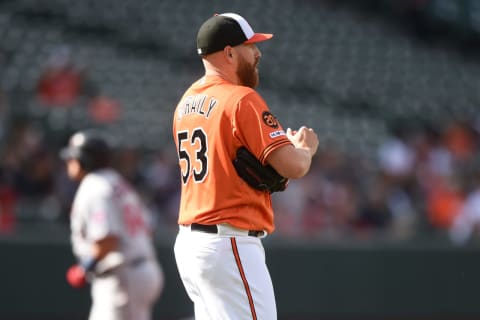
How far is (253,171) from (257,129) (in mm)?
209

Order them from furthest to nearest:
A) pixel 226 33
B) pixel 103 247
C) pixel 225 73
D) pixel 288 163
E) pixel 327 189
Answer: pixel 327 189 → pixel 103 247 → pixel 225 73 → pixel 226 33 → pixel 288 163

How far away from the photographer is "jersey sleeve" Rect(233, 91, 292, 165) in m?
4.36

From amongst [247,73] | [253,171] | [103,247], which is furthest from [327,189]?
[253,171]

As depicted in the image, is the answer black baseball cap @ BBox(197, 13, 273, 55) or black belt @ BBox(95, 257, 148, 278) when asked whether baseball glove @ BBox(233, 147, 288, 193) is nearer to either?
black baseball cap @ BBox(197, 13, 273, 55)

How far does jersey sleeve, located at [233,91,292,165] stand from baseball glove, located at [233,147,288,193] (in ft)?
0.15

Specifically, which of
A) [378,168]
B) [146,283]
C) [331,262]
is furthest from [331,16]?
[146,283]

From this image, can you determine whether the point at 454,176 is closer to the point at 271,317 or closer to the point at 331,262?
the point at 331,262

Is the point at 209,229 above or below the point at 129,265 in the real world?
above

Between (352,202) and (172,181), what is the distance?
2.29 m

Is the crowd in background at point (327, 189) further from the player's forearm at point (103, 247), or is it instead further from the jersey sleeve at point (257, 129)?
the jersey sleeve at point (257, 129)

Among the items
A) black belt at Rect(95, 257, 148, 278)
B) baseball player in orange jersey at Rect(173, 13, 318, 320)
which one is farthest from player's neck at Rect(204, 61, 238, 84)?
black belt at Rect(95, 257, 148, 278)

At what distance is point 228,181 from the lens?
4480 millimetres

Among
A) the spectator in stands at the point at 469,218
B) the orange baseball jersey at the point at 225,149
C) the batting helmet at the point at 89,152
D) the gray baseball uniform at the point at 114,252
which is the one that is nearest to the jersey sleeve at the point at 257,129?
the orange baseball jersey at the point at 225,149

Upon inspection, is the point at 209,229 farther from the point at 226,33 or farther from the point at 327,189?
the point at 327,189
